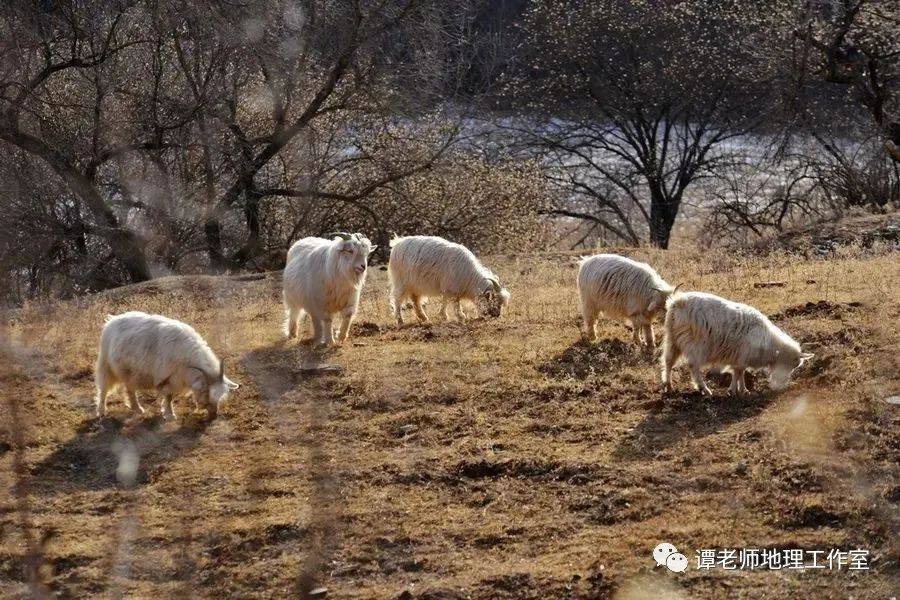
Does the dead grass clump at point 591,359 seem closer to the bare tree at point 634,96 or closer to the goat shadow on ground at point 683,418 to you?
the goat shadow on ground at point 683,418

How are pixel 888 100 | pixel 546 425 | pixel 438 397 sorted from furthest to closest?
pixel 888 100 → pixel 438 397 → pixel 546 425

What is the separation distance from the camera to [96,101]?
20656 mm

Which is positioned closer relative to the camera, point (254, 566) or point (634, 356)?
point (254, 566)

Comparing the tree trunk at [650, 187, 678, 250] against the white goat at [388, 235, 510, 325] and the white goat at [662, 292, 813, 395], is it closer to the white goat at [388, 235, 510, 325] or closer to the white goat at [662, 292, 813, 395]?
the white goat at [388, 235, 510, 325]

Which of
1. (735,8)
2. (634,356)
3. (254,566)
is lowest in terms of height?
(254,566)

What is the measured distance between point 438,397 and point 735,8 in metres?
21.8

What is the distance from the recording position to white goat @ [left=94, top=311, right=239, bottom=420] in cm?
986

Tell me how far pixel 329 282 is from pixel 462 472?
13.0 ft

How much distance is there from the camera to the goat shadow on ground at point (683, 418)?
8.72 meters

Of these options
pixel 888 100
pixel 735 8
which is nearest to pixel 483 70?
pixel 735 8

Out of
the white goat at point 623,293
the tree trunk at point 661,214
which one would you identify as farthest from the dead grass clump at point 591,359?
→ the tree trunk at point 661,214

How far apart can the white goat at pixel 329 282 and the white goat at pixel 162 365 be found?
2.19m

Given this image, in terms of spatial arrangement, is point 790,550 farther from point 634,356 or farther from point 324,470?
point 634,356

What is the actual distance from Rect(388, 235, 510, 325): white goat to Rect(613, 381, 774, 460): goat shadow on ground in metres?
3.81
